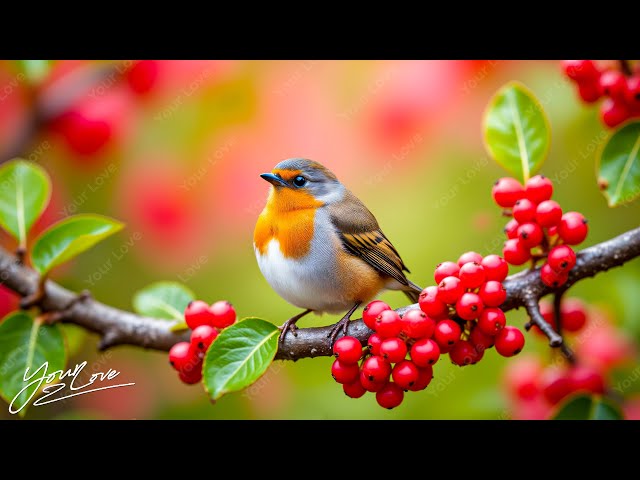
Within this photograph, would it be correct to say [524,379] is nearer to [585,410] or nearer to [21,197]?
[585,410]

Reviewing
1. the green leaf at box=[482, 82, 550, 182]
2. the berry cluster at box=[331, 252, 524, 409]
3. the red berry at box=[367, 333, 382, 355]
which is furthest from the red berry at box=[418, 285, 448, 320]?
the green leaf at box=[482, 82, 550, 182]

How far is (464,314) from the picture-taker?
1344 mm

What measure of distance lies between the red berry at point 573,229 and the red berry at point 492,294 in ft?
0.71

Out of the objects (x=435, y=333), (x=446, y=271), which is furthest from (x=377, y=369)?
(x=446, y=271)

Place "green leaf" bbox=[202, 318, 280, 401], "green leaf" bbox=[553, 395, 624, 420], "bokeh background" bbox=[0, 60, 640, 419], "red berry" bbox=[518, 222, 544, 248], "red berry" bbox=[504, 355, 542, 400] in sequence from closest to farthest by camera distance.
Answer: "green leaf" bbox=[202, 318, 280, 401] → "red berry" bbox=[518, 222, 544, 248] → "green leaf" bbox=[553, 395, 624, 420] → "red berry" bbox=[504, 355, 542, 400] → "bokeh background" bbox=[0, 60, 640, 419]

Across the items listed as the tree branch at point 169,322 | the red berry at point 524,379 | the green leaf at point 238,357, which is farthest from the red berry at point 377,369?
the red berry at point 524,379

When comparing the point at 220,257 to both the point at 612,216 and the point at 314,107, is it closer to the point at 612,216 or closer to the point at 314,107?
the point at 314,107

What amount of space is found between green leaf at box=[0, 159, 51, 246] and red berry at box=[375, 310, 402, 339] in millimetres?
1043

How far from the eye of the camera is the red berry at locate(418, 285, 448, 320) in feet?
4.48

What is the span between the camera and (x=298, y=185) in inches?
73.8

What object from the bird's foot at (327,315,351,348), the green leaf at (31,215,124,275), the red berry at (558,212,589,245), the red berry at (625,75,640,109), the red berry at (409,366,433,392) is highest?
the red berry at (625,75,640,109)

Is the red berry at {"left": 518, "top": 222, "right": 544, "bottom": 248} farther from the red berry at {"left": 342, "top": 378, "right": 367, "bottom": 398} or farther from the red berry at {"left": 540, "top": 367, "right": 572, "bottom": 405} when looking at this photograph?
the red berry at {"left": 540, "top": 367, "right": 572, "bottom": 405}

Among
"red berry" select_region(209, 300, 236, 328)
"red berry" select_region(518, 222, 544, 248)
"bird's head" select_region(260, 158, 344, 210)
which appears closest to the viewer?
"red berry" select_region(518, 222, 544, 248)

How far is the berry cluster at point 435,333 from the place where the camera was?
4.44 feet
